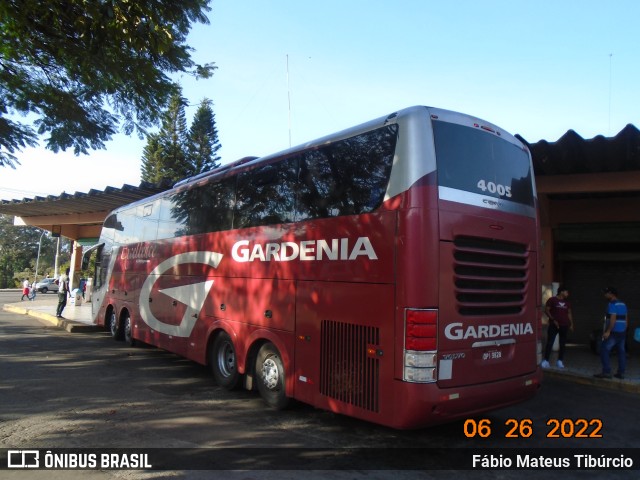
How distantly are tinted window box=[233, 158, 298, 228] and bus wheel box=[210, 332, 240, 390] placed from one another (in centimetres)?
200

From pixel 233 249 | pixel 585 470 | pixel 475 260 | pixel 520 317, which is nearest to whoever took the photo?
pixel 585 470

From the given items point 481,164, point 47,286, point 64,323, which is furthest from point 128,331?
point 47,286

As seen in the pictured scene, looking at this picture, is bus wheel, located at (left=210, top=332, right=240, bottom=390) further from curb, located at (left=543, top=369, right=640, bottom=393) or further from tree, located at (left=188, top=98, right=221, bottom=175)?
tree, located at (left=188, top=98, right=221, bottom=175)

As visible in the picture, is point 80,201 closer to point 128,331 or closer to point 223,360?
point 128,331

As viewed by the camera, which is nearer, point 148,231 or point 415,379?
point 415,379

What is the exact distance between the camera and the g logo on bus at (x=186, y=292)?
8117mm

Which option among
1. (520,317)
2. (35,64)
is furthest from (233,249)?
(35,64)

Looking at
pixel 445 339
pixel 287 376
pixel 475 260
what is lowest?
pixel 287 376

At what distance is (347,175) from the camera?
5.54 m

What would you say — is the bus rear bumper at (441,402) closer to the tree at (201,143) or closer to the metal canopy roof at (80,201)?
the metal canopy roof at (80,201)

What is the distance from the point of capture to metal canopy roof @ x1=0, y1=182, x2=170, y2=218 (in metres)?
14.8

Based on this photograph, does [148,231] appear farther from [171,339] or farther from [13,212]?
[13,212]

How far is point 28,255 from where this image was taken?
78.7 m

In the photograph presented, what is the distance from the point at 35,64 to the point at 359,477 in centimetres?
883
